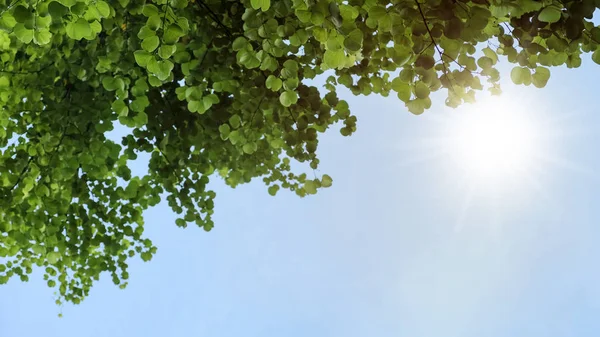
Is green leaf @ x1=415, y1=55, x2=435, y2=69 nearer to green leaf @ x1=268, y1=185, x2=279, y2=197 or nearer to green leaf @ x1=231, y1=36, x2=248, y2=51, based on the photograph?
green leaf @ x1=231, y1=36, x2=248, y2=51

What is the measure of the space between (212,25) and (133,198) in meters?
1.94

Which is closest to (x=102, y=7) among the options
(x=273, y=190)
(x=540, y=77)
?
(x=540, y=77)

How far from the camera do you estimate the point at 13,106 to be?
3.80 metres

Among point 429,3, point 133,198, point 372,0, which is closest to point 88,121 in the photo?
point 133,198

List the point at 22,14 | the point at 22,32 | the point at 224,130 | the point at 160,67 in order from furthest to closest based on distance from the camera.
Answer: the point at 224,130 → the point at 160,67 → the point at 22,32 → the point at 22,14

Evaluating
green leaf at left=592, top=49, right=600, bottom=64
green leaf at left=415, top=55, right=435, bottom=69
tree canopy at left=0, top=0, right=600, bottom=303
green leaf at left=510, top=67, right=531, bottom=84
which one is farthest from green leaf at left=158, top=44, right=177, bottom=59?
green leaf at left=592, top=49, right=600, bottom=64

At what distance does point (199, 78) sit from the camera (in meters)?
2.87

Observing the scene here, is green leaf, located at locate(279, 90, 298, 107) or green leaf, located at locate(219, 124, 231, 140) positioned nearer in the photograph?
green leaf, located at locate(279, 90, 298, 107)

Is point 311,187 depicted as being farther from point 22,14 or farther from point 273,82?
point 22,14

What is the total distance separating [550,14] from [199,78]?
6.33 feet

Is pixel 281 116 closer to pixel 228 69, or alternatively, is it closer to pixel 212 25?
pixel 228 69

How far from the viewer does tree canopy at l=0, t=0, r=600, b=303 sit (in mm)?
1702

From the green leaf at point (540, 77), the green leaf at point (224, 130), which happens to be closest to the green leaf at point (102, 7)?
the green leaf at point (224, 130)

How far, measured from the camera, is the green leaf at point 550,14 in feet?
4.91
